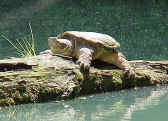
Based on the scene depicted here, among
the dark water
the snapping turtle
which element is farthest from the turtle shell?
the dark water

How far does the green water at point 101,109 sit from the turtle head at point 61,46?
0.53m

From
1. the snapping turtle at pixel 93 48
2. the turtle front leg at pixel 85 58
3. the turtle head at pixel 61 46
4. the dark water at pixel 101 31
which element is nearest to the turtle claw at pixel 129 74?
the snapping turtle at pixel 93 48

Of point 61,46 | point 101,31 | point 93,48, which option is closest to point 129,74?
point 93,48

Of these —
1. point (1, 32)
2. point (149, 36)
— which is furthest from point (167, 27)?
point (1, 32)

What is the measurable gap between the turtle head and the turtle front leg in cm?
18

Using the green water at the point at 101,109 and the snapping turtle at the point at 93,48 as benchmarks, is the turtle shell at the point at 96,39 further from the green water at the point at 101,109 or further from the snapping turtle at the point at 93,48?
the green water at the point at 101,109

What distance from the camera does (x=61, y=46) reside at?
3.54m

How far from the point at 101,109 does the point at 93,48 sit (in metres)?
0.82

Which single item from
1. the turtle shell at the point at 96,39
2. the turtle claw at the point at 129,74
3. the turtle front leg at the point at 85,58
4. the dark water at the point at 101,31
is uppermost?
the turtle shell at the point at 96,39

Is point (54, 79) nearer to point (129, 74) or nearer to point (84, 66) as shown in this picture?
point (84, 66)

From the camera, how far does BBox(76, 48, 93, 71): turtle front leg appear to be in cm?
321

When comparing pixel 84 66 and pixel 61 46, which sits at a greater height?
pixel 61 46

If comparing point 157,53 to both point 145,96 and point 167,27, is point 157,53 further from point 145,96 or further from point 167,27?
point 167,27

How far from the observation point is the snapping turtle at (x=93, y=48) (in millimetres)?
3414
